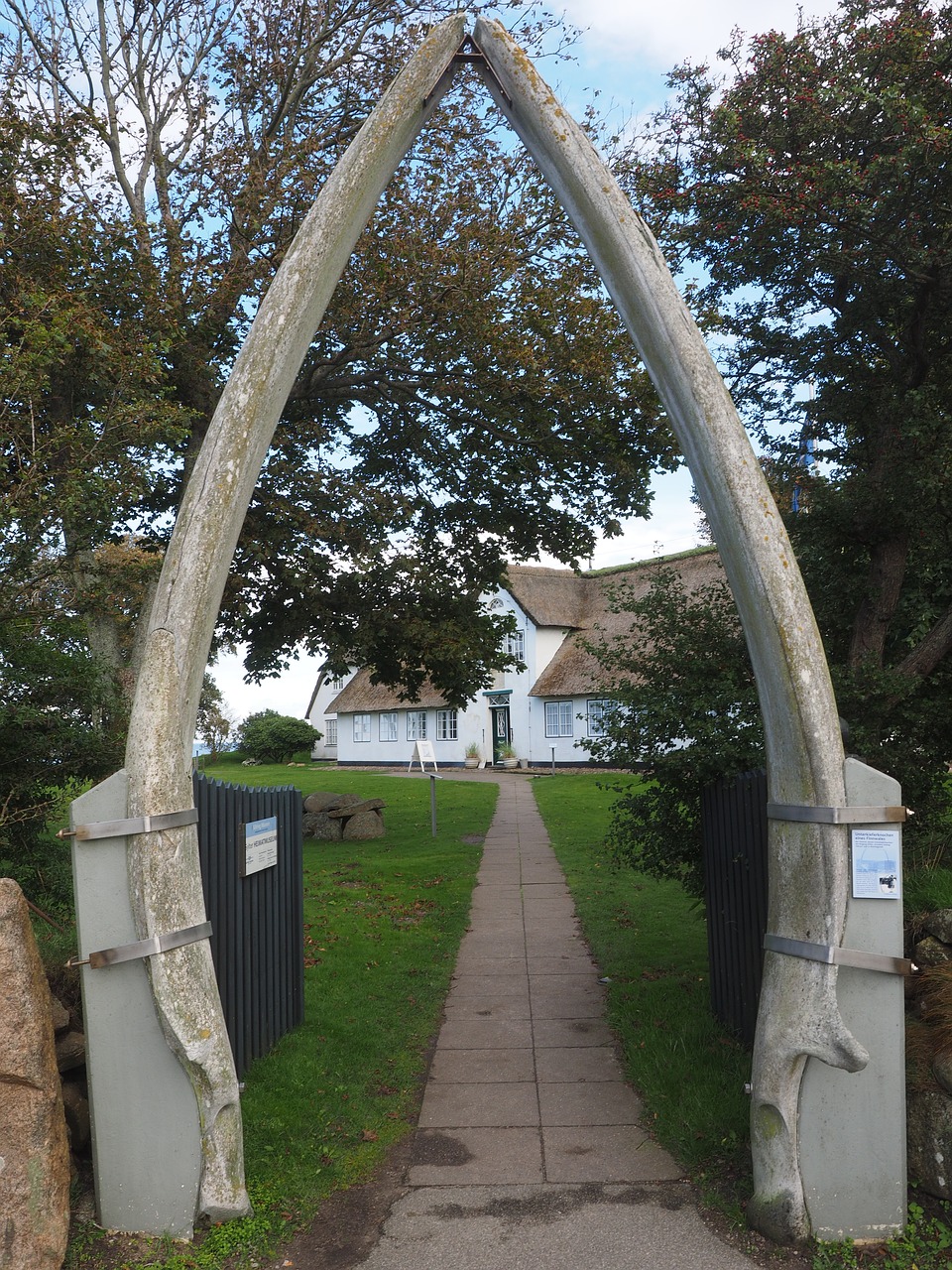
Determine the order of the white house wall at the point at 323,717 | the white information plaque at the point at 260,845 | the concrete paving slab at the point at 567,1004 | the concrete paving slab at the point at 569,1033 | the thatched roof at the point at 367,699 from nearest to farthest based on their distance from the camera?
the white information plaque at the point at 260,845 → the concrete paving slab at the point at 569,1033 → the concrete paving slab at the point at 567,1004 → the thatched roof at the point at 367,699 → the white house wall at the point at 323,717

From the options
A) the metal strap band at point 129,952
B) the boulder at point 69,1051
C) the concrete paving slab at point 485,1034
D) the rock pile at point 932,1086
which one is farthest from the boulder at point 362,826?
the metal strap band at point 129,952

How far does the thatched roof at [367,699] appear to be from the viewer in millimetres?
41906

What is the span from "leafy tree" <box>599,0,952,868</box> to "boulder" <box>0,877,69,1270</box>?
5815mm

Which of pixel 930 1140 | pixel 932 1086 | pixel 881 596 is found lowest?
pixel 930 1140

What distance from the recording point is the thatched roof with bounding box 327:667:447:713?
41906 mm

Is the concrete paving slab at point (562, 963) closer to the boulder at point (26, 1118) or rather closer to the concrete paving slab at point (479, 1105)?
the concrete paving slab at point (479, 1105)

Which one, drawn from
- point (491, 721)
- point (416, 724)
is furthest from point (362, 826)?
point (416, 724)

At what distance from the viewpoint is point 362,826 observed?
1914 cm

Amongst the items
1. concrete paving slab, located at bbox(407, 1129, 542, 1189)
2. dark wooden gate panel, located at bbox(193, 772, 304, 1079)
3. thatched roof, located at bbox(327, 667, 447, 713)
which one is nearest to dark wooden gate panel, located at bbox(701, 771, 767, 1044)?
concrete paving slab, located at bbox(407, 1129, 542, 1189)

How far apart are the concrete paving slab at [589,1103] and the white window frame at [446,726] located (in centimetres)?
3464

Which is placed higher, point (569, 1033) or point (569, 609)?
point (569, 609)

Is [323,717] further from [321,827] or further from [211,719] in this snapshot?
[321,827]

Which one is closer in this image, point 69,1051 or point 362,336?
point 69,1051

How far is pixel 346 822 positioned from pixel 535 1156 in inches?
563
